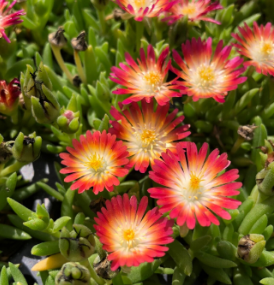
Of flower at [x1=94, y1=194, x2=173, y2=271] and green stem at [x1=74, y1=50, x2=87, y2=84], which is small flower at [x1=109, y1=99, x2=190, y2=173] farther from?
green stem at [x1=74, y1=50, x2=87, y2=84]

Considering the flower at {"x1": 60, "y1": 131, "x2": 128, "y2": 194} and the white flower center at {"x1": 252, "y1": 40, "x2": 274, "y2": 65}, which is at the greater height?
the white flower center at {"x1": 252, "y1": 40, "x2": 274, "y2": 65}

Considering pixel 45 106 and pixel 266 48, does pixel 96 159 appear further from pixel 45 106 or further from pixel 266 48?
pixel 266 48

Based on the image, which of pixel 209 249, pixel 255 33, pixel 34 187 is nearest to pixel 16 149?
pixel 34 187

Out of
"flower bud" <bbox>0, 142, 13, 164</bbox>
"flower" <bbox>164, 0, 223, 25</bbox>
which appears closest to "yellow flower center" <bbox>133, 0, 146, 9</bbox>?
"flower" <bbox>164, 0, 223, 25</bbox>

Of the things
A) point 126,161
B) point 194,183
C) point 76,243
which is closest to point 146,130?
point 126,161

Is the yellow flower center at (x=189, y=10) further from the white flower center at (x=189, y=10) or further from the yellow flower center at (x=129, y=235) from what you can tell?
the yellow flower center at (x=129, y=235)

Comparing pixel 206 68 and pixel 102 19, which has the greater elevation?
pixel 102 19
